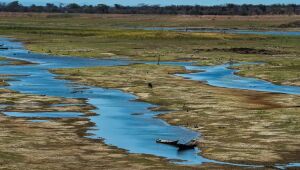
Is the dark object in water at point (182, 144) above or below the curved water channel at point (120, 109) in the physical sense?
above

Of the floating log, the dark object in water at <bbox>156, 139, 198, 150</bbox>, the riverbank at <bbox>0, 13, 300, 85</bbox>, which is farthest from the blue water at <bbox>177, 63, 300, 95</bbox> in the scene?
the dark object in water at <bbox>156, 139, 198, 150</bbox>

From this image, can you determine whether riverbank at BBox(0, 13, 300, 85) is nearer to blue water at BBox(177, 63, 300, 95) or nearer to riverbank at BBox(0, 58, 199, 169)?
blue water at BBox(177, 63, 300, 95)

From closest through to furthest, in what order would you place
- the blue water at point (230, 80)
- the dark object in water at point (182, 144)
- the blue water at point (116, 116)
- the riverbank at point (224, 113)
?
the riverbank at point (224, 113), the dark object in water at point (182, 144), the blue water at point (116, 116), the blue water at point (230, 80)

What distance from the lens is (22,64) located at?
82.8 metres

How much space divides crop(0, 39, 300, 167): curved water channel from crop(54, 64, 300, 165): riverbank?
1193 millimetres

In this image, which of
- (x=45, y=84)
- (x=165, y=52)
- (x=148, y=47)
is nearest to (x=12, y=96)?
(x=45, y=84)

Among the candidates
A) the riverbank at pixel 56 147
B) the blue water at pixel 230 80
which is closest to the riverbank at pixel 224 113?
the blue water at pixel 230 80

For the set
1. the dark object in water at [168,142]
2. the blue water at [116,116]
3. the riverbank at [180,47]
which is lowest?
the riverbank at [180,47]

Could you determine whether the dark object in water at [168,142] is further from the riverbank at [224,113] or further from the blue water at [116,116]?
the riverbank at [224,113]

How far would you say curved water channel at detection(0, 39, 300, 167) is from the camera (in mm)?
34438

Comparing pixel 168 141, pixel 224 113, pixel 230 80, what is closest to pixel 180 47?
pixel 230 80

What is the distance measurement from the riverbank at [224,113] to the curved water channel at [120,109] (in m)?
1.19

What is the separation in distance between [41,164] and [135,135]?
896 centimetres

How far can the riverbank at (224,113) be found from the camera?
33.2 m
